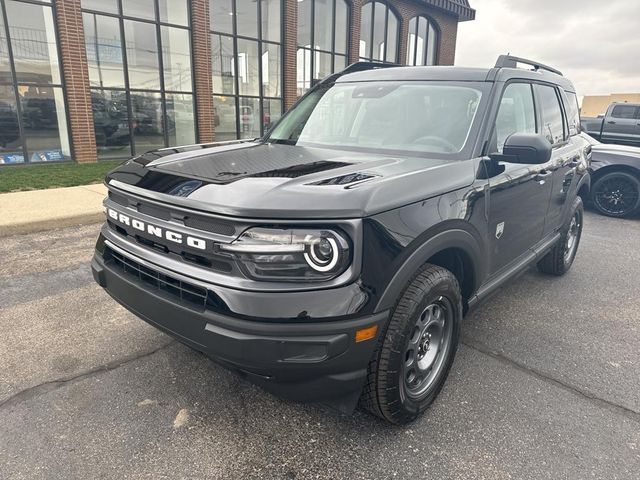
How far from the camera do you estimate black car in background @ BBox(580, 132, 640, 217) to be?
25.7 ft

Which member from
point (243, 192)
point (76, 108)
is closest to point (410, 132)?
point (243, 192)

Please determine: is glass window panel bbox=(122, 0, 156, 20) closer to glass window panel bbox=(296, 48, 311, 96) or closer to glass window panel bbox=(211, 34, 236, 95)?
glass window panel bbox=(211, 34, 236, 95)

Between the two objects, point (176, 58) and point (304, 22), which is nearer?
point (176, 58)

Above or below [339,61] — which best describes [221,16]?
above

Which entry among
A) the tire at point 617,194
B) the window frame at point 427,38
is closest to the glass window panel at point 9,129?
the tire at point 617,194

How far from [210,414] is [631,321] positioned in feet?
11.5

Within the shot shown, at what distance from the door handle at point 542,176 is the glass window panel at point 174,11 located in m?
11.8

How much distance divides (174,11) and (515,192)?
1224 centimetres

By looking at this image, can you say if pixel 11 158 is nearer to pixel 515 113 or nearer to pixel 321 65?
pixel 321 65

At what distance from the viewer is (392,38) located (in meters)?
18.8

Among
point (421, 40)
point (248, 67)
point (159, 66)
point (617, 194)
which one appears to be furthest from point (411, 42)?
point (617, 194)

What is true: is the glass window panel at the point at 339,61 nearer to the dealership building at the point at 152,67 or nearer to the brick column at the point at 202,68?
the dealership building at the point at 152,67

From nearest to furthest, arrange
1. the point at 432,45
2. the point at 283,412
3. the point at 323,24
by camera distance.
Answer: the point at 283,412 → the point at 323,24 → the point at 432,45

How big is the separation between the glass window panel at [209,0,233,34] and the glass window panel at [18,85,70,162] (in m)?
4.62
